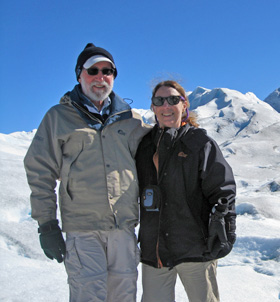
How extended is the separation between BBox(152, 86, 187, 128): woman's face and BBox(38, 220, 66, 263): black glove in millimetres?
1212

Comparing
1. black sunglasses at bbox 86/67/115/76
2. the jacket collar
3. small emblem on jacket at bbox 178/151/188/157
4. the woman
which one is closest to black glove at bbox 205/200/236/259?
the woman

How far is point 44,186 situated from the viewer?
89.7 inches

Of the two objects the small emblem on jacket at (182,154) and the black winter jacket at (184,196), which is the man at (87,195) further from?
the small emblem on jacket at (182,154)

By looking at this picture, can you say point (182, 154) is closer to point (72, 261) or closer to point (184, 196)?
point (184, 196)

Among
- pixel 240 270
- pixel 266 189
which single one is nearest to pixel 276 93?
pixel 266 189

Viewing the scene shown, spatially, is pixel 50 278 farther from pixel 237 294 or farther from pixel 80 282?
pixel 237 294

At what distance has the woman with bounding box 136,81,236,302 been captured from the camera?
2.31 metres

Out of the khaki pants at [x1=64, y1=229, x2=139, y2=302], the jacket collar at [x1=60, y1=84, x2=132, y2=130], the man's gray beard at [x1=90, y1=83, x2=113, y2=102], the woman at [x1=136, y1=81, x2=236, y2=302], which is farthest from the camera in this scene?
the man's gray beard at [x1=90, y1=83, x2=113, y2=102]

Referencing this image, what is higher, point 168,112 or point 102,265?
point 168,112

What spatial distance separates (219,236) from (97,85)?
1514mm

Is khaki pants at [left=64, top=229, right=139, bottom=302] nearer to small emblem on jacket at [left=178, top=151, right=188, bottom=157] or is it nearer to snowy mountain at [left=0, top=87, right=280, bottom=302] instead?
small emblem on jacket at [left=178, top=151, right=188, bottom=157]

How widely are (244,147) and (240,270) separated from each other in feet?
71.3

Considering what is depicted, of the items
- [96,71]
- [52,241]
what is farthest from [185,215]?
[96,71]

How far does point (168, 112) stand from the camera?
2.62m
